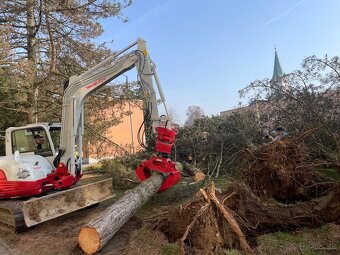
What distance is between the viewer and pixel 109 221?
5.05 metres

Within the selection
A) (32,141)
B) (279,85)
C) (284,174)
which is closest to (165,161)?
(284,174)

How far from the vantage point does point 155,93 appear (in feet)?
24.1

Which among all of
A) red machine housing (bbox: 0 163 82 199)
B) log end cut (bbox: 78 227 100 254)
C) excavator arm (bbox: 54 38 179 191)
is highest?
excavator arm (bbox: 54 38 179 191)

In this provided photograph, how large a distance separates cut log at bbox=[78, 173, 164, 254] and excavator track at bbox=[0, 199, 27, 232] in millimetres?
1835

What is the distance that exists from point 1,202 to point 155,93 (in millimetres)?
3939

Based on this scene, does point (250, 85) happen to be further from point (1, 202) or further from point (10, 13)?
point (10, 13)

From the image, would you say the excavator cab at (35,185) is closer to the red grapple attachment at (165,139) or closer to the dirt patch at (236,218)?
the red grapple attachment at (165,139)

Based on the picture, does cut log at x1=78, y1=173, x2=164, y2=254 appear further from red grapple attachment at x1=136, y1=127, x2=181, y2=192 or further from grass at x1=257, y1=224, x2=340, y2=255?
grass at x1=257, y1=224, x2=340, y2=255

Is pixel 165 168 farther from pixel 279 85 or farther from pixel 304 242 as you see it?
pixel 279 85

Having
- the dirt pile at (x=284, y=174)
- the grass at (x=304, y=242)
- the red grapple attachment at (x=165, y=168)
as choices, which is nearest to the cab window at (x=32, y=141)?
the red grapple attachment at (x=165, y=168)

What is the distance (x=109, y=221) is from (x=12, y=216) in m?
2.44

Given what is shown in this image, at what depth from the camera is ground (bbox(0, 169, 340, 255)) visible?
14.7 feet

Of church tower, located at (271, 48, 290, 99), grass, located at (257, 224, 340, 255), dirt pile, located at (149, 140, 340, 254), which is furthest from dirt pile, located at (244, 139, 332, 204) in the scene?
church tower, located at (271, 48, 290, 99)

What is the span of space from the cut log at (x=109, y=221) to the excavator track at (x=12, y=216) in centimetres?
183
